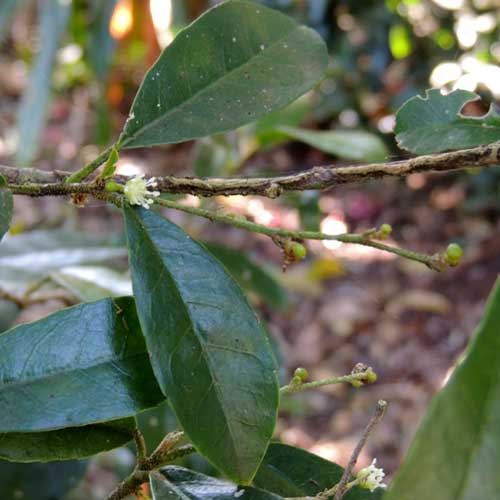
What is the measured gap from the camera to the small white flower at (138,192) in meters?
0.50

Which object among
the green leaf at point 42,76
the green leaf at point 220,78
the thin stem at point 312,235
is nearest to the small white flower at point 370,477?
the thin stem at point 312,235

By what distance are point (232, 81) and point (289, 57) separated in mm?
53

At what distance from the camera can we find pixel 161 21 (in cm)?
220

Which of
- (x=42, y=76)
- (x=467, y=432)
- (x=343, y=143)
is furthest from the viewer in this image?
(x=42, y=76)

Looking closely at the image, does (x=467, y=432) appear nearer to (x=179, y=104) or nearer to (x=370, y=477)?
(x=370, y=477)

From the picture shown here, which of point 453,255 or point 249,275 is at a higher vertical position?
point 453,255

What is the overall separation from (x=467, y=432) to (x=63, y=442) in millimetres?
287

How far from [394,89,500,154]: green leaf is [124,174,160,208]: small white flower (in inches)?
7.1

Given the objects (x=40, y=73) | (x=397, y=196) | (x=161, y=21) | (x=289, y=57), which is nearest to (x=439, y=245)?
(x=397, y=196)

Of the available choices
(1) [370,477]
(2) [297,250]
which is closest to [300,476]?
(1) [370,477]

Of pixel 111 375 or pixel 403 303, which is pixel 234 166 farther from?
pixel 403 303

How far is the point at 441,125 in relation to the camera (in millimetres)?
532

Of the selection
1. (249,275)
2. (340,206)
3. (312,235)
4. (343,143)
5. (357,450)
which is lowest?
(340,206)

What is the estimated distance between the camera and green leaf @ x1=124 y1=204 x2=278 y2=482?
46 cm
